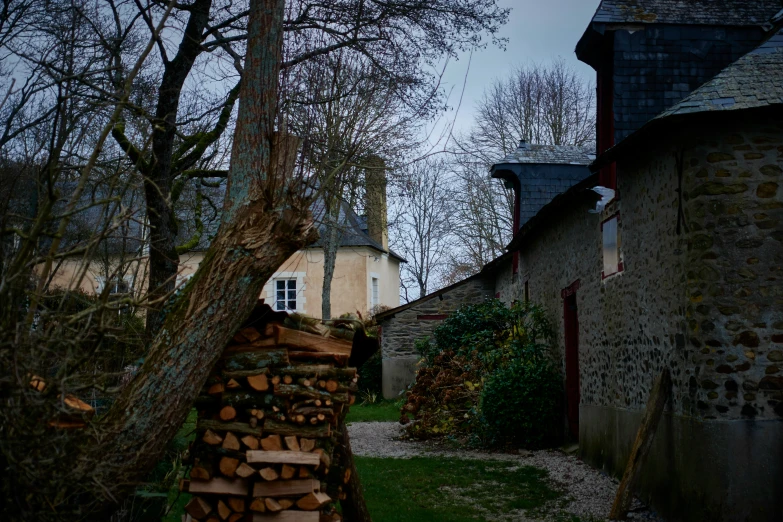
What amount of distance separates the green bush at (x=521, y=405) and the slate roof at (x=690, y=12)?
19.6ft

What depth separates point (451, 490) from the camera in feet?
30.6

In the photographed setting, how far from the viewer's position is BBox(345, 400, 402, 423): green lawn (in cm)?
1791

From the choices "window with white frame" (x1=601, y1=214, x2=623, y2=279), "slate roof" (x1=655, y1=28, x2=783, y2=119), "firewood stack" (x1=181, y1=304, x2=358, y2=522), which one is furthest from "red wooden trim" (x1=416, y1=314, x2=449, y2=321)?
"firewood stack" (x1=181, y1=304, x2=358, y2=522)

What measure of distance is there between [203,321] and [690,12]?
292 inches

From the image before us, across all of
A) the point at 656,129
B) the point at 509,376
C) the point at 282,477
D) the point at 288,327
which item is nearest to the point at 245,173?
the point at 288,327

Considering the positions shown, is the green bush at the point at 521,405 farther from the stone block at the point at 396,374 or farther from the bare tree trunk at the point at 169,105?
the stone block at the point at 396,374

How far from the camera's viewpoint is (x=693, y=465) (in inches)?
270

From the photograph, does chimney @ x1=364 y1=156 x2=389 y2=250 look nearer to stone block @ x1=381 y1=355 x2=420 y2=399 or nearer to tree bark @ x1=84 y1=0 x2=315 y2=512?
stone block @ x1=381 y1=355 x2=420 y2=399

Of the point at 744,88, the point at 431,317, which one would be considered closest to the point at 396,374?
the point at 431,317

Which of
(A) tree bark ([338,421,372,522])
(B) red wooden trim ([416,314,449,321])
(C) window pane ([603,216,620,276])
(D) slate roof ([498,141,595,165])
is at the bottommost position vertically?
(A) tree bark ([338,421,372,522])

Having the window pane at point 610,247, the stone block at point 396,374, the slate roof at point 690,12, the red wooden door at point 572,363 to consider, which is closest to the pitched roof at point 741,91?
the slate roof at point 690,12

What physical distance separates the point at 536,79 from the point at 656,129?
82.8 feet

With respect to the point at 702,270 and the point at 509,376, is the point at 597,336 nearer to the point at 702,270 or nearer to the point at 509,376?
the point at 509,376

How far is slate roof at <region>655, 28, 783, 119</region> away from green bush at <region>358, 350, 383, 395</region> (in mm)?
16283
